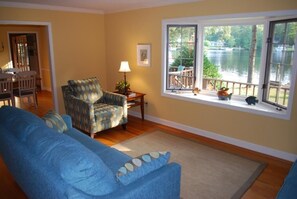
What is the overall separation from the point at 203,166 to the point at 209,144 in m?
0.76

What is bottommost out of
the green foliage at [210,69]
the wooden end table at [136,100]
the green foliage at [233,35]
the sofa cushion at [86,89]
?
the wooden end table at [136,100]

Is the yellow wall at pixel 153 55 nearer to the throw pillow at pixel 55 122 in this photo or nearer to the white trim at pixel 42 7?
the white trim at pixel 42 7

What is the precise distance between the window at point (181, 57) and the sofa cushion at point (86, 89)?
141cm

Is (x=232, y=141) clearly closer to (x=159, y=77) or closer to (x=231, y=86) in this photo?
(x=231, y=86)

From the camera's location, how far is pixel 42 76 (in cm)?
823

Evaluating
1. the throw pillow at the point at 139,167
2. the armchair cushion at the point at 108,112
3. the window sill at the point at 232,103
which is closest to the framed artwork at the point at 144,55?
the window sill at the point at 232,103

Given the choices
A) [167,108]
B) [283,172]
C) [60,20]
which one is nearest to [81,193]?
[283,172]

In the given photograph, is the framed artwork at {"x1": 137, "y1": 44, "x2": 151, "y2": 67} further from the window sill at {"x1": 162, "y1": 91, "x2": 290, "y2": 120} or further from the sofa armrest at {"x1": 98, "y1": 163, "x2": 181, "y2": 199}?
the sofa armrest at {"x1": 98, "y1": 163, "x2": 181, "y2": 199}

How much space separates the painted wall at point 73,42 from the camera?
4.77 m

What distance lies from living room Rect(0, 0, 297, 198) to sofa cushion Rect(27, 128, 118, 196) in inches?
107

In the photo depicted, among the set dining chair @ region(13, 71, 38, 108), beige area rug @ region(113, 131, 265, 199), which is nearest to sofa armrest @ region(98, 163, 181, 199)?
beige area rug @ region(113, 131, 265, 199)

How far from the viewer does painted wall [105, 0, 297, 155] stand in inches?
135

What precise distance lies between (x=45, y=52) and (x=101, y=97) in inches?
165

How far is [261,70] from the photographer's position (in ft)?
12.4
